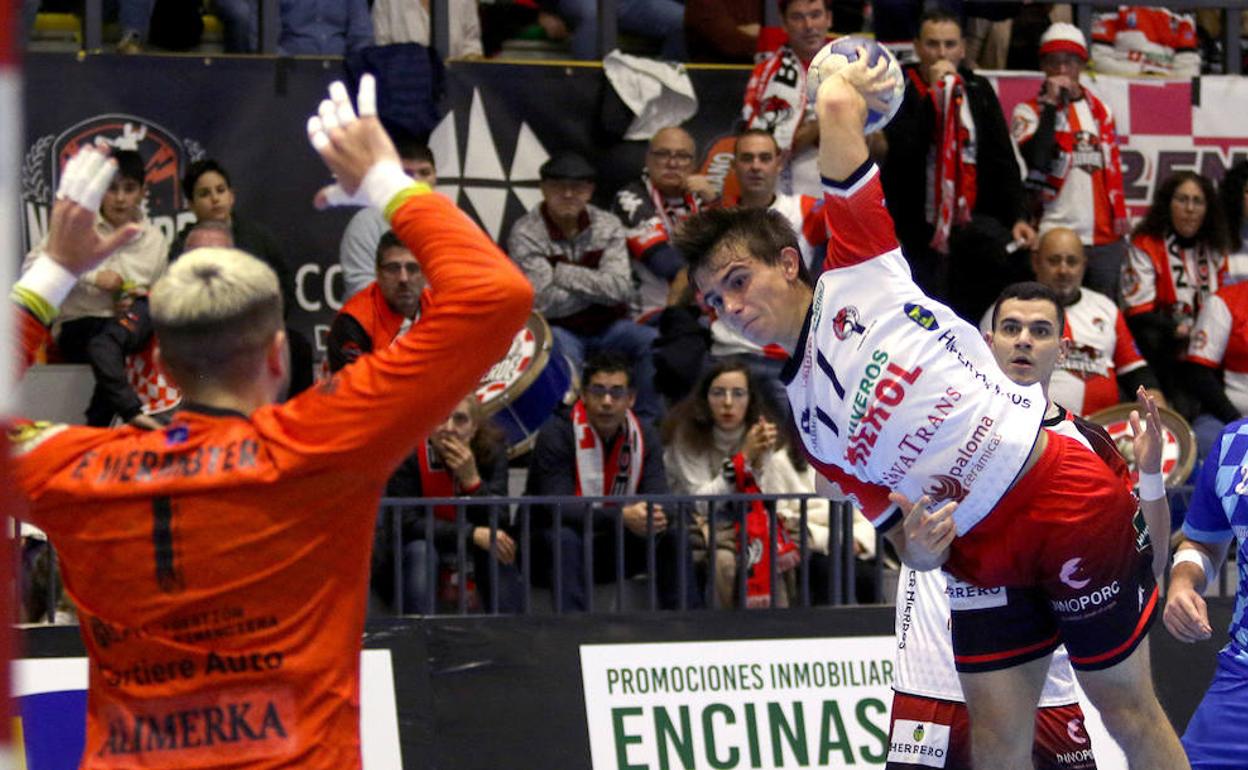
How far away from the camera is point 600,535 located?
8945 mm

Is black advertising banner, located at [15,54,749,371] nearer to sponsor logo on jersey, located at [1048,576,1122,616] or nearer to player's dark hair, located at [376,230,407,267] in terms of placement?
player's dark hair, located at [376,230,407,267]

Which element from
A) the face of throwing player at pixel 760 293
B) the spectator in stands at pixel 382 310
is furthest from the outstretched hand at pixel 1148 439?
the spectator in stands at pixel 382 310

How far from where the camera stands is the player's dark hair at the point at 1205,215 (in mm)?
11852

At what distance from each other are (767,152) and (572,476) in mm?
2228

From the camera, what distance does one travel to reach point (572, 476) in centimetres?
935

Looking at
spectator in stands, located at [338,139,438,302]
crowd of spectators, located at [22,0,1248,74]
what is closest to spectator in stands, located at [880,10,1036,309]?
crowd of spectators, located at [22,0,1248,74]

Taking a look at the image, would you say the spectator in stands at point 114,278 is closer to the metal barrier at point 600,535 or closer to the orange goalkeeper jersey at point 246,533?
the metal barrier at point 600,535

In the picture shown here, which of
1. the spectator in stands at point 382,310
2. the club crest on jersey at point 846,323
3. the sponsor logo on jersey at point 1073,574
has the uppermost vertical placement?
the club crest on jersey at point 846,323

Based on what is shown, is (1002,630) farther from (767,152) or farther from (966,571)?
(767,152)

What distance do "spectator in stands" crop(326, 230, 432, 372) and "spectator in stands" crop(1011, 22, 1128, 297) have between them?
4211 mm

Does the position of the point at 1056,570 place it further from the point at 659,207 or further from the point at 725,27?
the point at 725,27

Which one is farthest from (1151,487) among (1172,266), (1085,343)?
(1172,266)

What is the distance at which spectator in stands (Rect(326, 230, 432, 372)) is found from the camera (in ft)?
30.7

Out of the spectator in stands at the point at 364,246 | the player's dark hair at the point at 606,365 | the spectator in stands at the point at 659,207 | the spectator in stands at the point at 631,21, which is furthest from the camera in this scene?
the spectator in stands at the point at 631,21
